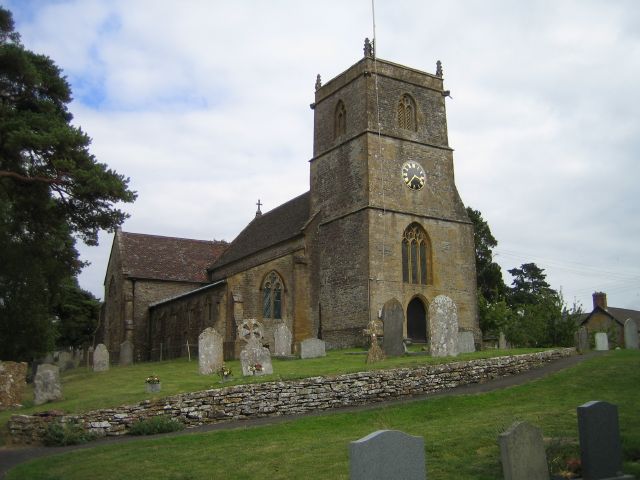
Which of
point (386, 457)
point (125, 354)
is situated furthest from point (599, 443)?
point (125, 354)

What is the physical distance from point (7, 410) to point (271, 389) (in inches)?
318

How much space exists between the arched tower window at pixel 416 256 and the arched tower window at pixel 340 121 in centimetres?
627

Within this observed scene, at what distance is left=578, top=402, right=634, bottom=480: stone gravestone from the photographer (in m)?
8.39

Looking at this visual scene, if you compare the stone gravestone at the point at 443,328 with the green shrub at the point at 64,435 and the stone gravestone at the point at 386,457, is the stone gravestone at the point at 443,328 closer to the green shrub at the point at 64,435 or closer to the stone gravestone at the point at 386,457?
the green shrub at the point at 64,435

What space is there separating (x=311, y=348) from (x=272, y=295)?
9405 mm

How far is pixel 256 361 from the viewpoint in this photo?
1948 centimetres

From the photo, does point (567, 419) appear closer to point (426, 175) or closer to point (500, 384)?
point (500, 384)

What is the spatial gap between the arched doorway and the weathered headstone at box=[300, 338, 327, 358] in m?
7.51

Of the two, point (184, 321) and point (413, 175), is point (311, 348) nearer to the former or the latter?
point (413, 175)

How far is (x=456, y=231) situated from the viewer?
34.1 m

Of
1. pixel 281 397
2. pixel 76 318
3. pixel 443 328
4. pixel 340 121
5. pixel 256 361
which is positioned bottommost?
pixel 281 397

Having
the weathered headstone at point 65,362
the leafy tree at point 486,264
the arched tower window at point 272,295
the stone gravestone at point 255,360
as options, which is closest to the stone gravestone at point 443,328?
the stone gravestone at point 255,360

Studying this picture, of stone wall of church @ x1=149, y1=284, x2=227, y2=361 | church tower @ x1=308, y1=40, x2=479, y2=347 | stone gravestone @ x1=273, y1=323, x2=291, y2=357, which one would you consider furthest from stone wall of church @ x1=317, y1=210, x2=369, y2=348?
stone wall of church @ x1=149, y1=284, x2=227, y2=361

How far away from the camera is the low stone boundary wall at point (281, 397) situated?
15734 millimetres
